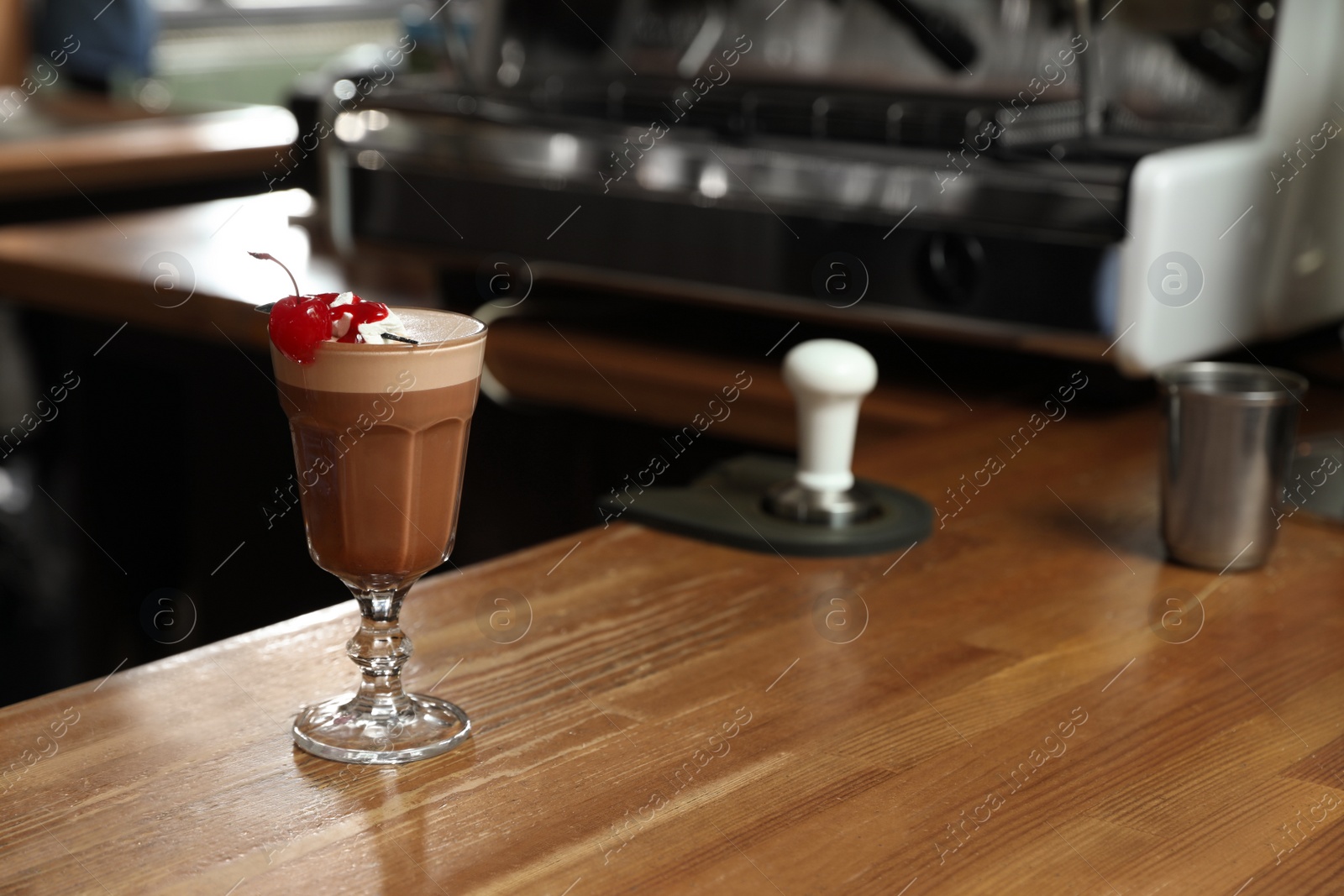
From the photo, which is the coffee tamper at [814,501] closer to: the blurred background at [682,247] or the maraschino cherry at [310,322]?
the blurred background at [682,247]

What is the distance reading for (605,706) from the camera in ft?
2.90

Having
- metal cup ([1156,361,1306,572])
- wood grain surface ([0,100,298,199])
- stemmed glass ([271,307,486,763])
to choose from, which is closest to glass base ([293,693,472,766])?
stemmed glass ([271,307,486,763])

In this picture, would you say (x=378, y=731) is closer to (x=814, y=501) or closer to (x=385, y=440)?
(x=385, y=440)

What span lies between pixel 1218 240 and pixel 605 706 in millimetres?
830

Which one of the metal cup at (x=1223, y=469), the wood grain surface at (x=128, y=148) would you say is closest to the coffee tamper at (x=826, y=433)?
the metal cup at (x=1223, y=469)

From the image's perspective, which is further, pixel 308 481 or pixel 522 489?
pixel 522 489

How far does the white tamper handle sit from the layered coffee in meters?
0.38

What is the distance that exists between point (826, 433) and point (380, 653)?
1.54 ft

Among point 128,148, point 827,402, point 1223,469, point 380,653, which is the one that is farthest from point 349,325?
point 128,148

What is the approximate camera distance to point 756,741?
33.2 inches

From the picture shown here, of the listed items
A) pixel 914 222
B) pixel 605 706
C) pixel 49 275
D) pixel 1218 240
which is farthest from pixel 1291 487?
pixel 49 275

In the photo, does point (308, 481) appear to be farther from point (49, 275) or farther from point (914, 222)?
point (49, 275)

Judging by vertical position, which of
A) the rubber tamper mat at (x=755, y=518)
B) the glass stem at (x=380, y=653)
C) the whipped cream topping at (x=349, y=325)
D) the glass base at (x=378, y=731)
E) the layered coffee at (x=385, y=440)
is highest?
the whipped cream topping at (x=349, y=325)

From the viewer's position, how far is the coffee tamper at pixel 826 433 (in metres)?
1.15
